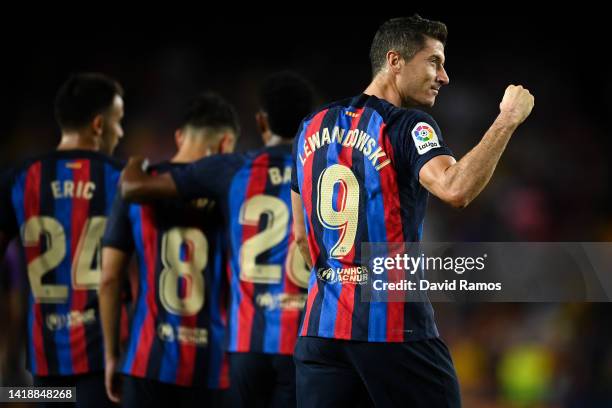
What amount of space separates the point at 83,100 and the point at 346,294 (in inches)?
89.5

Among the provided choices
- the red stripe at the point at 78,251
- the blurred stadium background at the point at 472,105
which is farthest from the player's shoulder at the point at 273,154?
the blurred stadium background at the point at 472,105

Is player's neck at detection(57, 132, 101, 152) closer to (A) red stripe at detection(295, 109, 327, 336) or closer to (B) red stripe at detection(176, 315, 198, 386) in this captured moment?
(B) red stripe at detection(176, 315, 198, 386)

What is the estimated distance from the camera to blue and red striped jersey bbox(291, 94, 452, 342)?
7.93 feet

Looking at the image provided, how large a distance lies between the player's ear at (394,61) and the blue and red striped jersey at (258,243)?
1.15 m

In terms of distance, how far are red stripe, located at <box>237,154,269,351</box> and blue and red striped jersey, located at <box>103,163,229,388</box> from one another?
0.54ft

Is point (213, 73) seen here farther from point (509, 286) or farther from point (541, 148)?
point (509, 286)

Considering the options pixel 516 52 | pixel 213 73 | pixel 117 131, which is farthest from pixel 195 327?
pixel 516 52

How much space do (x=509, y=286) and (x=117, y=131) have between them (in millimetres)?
2233

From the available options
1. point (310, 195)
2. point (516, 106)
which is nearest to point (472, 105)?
point (310, 195)

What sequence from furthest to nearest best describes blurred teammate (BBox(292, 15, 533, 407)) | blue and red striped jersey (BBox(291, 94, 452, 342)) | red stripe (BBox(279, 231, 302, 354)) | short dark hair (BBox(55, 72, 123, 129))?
short dark hair (BBox(55, 72, 123, 129)), red stripe (BBox(279, 231, 302, 354)), blue and red striped jersey (BBox(291, 94, 452, 342)), blurred teammate (BBox(292, 15, 533, 407))

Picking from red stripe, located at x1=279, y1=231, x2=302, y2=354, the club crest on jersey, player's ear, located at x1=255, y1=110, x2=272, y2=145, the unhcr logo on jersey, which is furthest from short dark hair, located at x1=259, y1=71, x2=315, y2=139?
the club crest on jersey

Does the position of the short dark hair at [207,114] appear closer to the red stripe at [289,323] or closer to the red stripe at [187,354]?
the red stripe at [187,354]

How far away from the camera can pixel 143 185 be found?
3660mm

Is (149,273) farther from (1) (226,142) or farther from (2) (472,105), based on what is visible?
(2) (472,105)
